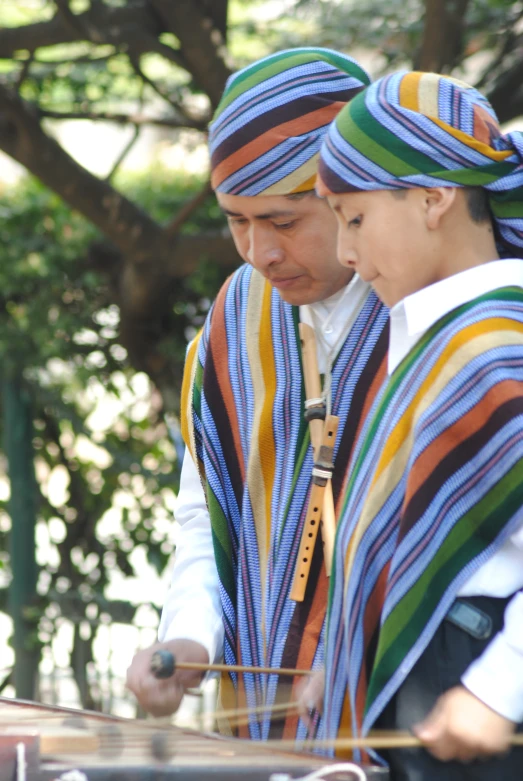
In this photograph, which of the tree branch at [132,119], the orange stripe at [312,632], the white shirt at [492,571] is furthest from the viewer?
the tree branch at [132,119]

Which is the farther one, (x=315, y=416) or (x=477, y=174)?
(x=315, y=416)

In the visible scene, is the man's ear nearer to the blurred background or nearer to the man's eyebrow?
the man's eyebrow

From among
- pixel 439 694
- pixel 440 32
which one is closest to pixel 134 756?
pixel 439 694

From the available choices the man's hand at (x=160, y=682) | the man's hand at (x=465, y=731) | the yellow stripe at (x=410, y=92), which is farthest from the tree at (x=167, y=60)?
the man's hand at (x=465, y=731)

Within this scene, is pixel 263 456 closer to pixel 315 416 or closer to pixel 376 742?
pixel 315 416

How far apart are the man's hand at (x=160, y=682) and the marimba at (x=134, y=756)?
22 centimetres

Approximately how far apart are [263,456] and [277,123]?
0.58 metres

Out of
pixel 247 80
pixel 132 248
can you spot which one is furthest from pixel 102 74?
pixel 247 80

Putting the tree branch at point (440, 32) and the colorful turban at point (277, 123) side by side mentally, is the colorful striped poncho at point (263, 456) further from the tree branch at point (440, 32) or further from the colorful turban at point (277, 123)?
the tree branch at point (440, 32)

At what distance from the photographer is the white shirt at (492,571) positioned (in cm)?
150

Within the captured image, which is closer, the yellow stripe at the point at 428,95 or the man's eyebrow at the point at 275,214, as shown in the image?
the yellow stripe at the point at 428,95

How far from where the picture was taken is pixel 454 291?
161 centimetres

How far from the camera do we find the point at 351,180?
1.62 meters

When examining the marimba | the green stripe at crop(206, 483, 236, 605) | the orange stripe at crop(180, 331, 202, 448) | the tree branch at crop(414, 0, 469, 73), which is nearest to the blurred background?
the tree branch at crop(414, 0, 469, 73)
